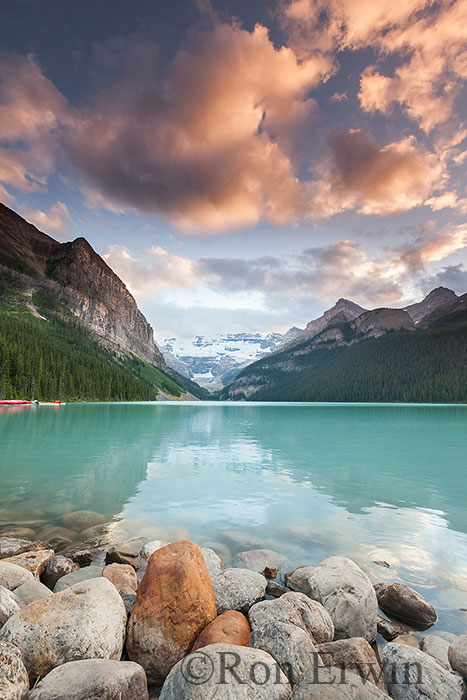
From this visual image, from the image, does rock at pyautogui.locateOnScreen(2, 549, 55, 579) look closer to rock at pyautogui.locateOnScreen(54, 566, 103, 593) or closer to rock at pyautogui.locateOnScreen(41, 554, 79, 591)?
rock at pyautogui.locateOnScreen(41, 554, 79, 591)

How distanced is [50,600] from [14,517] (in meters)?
14.2

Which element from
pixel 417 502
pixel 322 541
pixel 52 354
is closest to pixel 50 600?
pixel 322 541

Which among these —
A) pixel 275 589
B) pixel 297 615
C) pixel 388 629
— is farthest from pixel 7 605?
pixel 388 629

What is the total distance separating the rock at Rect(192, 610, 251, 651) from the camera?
23.1ft

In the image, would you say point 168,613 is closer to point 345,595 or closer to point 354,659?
point 354,659

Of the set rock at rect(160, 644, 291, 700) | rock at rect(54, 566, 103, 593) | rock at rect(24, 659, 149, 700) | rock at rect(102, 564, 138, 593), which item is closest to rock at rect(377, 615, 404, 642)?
rock at rect(160, 644, 291, 700)

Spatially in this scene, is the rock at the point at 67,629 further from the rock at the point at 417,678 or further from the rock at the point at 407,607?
the rock at the point at 407,607

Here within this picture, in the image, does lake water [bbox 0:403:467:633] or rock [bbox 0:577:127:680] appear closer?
rock [bbox 0:577:127:680]

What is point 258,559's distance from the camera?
13539 mm

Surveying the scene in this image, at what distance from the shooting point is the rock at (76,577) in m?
10.4

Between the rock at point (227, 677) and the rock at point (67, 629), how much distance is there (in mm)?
1723

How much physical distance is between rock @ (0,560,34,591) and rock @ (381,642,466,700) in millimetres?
9034

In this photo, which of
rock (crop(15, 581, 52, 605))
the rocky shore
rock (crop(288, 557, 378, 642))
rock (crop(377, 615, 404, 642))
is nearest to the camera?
the rocky shore

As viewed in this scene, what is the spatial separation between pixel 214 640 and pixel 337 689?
99.5 inches
